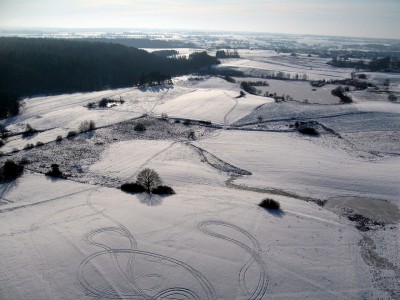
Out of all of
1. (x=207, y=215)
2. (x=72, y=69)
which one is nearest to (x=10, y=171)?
(x=207, y=215)

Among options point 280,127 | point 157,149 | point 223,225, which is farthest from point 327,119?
point 223,225

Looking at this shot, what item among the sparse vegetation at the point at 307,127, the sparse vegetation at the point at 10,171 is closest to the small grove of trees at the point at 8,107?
the sparse vegetation at the point at 10,171

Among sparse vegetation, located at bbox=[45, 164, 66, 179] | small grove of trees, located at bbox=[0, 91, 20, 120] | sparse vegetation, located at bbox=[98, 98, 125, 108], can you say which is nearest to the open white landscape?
sparse vegetation, located at bbox=[45, 164, 66, 179]

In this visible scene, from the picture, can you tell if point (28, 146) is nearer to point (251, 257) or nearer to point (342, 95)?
point (251, 257)

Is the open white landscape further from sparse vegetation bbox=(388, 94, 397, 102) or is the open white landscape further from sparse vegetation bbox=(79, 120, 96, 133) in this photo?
sparse vegetation bbox=(388, 94, 397, 102)

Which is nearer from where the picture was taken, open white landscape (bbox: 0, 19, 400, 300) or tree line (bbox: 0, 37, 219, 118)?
open white landscape (bbox: 0, 19, 400, 300)

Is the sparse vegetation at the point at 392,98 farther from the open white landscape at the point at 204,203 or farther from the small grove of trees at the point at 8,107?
the small grove of trees at the point at 8,107

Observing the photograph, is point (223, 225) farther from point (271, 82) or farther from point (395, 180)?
point (271, 82)
